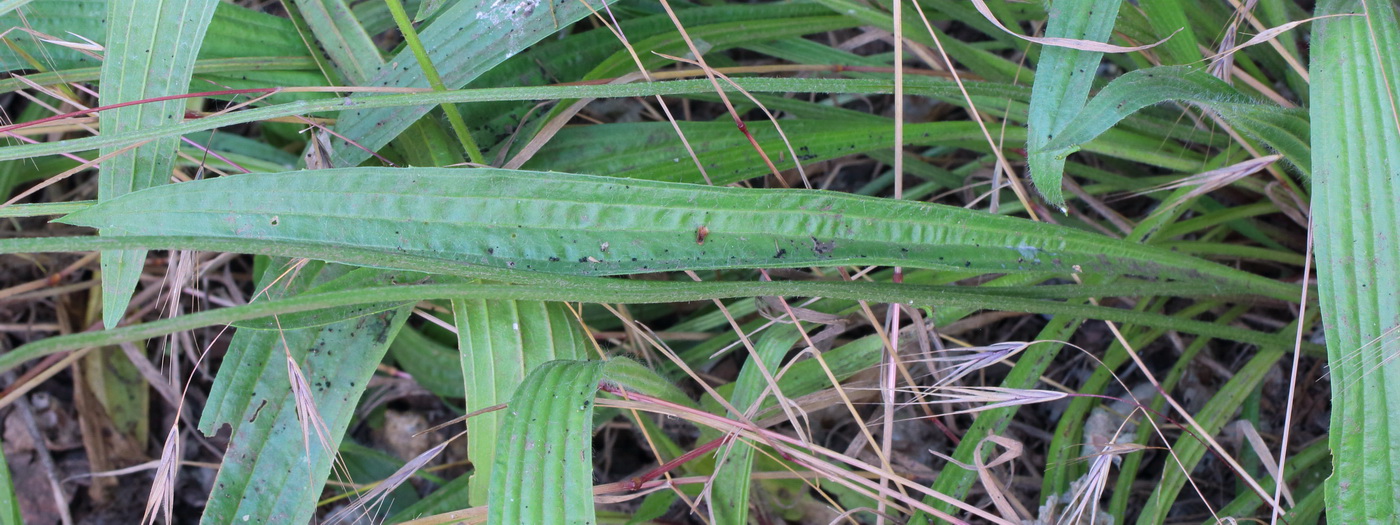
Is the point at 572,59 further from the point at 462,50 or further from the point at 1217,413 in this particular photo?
the point at 1217,413

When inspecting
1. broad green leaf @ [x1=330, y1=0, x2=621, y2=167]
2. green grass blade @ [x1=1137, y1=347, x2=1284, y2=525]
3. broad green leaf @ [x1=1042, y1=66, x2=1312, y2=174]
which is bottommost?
green grass blade @ [x1=1137, y1=347, x2=1284, y2=525]

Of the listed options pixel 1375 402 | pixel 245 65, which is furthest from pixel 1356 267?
pixel 245 65

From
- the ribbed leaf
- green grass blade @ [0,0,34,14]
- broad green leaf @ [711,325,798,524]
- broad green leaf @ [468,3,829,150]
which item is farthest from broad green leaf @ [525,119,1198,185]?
green grass blade @ [0,0,34,14]

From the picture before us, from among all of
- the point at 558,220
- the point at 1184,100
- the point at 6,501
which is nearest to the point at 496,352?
the point at 558,220

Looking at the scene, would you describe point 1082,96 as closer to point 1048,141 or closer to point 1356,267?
point 1048,141

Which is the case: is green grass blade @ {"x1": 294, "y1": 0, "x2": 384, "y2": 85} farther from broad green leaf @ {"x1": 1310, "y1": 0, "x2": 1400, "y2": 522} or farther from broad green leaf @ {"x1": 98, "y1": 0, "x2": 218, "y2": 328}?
broad green leaf @ {"x1": 1310, "y1": 0, "x2": 1400, "y2": 522}

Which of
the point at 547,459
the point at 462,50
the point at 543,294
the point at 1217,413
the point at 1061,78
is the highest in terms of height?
the point at 462,50
